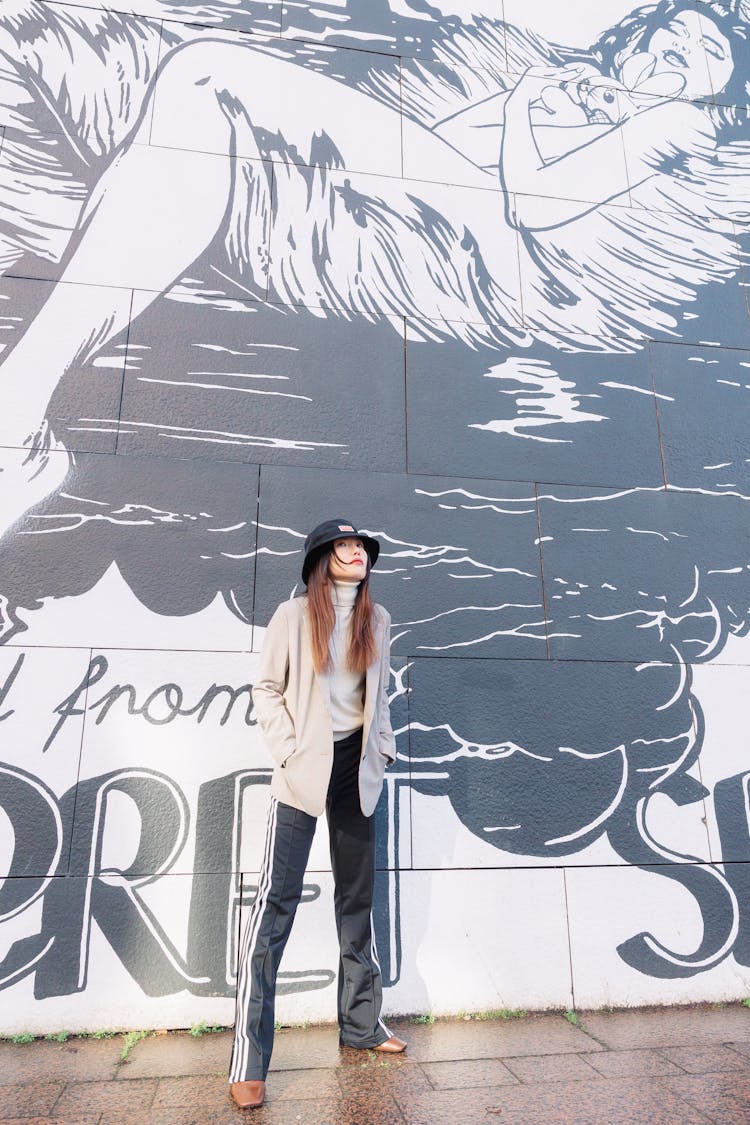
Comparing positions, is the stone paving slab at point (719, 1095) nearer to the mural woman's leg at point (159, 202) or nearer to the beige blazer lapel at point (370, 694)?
the beige blazer lapel at point (370, 694)

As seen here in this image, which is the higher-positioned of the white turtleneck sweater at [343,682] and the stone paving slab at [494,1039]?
the white turtleneck sweater at [343,682]

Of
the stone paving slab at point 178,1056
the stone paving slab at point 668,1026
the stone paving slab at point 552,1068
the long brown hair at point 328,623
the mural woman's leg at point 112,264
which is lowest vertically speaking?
the stone paving slab at point 668,1026

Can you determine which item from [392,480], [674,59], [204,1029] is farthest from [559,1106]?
[674,59]

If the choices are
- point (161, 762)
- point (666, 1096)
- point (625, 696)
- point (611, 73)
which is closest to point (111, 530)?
point (161, 762)

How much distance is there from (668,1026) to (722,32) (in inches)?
232

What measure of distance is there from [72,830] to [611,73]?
5265mm

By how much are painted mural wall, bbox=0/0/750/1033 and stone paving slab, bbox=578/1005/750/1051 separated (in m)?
0.08

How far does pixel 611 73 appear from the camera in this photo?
494cm

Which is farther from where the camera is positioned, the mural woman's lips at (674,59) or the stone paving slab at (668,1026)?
the mural woman's lips at (674,59)

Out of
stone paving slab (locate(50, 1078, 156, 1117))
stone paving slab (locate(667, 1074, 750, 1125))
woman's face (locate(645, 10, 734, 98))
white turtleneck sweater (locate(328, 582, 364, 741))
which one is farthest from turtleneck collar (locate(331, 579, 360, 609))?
woman's face (locate(645, 10, 734, 98))

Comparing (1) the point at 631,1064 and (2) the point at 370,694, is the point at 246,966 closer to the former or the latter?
(2) the point at 370,694

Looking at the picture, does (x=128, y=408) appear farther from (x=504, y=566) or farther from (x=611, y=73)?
(x=611, y=73)

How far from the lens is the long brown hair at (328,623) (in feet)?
9.66

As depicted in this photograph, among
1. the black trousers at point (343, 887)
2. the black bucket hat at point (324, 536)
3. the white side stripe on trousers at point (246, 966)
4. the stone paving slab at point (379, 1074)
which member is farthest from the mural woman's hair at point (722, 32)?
the stone paving slab at point (379, 1074)
